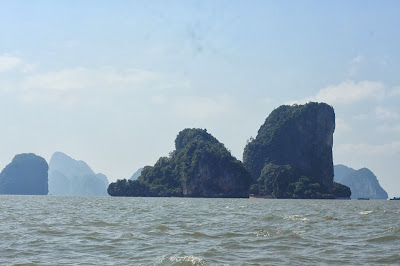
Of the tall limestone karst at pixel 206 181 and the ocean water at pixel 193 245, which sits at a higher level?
the tall limestone karst at pixel 206 181

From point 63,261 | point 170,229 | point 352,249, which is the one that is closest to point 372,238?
point 352,249

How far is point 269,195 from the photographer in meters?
196

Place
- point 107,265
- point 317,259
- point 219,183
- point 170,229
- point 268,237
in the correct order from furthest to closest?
point 219,183, point 170,229, point 268,237, point 317,259, point 107,265

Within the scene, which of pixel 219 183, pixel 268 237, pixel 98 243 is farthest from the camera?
pixel 219 183

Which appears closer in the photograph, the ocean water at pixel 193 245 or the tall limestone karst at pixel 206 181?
the ocean water at pixel 193 245

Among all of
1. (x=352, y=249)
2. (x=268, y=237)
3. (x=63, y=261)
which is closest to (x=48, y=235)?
(x=63, y=261)

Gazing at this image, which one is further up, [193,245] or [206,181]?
[206,181]

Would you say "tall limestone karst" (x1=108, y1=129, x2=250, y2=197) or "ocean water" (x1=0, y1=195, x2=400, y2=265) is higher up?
"tall limestone karst" (x1=108, y1=129, x2=250, y2=197)

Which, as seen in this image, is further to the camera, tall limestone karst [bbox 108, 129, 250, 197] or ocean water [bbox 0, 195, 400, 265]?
tall limestone karst [bbox 108, 129, 250, 197]

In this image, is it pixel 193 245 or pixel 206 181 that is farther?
pixel 206 181

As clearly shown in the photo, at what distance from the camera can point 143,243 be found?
800 inches

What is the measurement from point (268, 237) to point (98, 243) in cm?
753

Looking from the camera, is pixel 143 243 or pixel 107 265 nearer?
pixel 107 265

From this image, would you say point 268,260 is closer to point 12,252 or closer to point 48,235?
→ point 12,252
